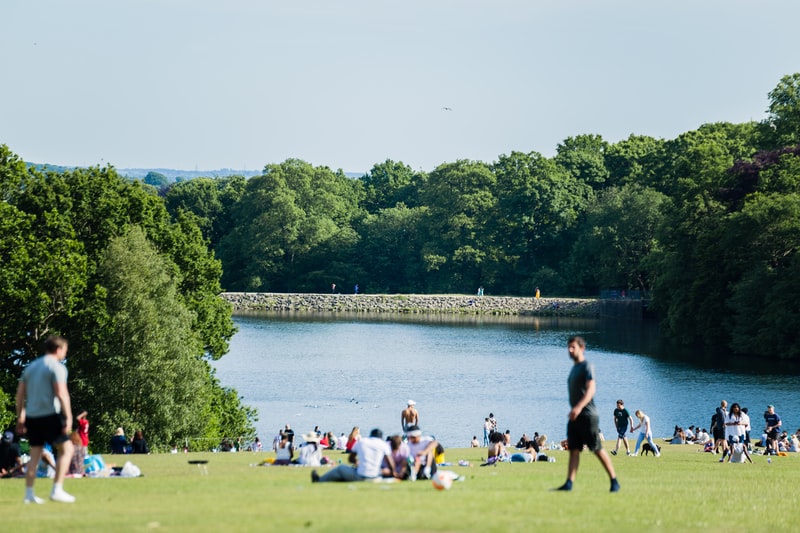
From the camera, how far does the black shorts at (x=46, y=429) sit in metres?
13.7

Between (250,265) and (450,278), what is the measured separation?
22.0 m

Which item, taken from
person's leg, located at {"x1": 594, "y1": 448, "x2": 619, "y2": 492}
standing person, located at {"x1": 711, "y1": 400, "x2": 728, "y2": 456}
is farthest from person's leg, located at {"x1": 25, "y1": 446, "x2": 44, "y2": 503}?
standing person, located at {"x1": 711, "y1": 400, "x2": 728, "y2": 456}

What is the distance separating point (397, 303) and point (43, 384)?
360 feet

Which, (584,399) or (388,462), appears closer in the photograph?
(584,399)

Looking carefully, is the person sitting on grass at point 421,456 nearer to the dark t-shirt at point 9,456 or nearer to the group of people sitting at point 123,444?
the dark t-shirt at point 9,456

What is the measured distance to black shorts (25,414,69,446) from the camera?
44.9 ft

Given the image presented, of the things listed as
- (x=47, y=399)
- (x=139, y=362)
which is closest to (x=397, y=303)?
(x=139, y=362)

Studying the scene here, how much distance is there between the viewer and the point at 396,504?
45.7 ft

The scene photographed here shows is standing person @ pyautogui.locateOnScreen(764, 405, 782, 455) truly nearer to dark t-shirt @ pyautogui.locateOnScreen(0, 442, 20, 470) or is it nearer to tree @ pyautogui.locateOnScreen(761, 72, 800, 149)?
dark t-shirt @ pyautogui.locateOnScreen(0, 442, 20, 470)

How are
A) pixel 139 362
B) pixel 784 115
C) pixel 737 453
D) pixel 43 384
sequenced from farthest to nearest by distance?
pixel 784 115 < pixel 139 362 < pixel 737 453 < pixel 43 384

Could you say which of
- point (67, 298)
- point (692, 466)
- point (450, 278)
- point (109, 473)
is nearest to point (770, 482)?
point (692, 466)

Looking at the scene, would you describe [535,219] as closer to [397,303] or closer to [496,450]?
[397,303]

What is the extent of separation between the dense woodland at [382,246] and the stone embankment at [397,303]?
5.50 meters

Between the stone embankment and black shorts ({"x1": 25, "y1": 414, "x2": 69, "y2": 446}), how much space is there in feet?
340
